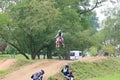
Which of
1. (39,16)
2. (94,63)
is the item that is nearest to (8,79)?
(94,63)

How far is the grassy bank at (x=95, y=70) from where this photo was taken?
26.8m

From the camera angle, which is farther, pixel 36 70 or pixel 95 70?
pixel 95 70

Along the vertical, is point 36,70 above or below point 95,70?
above

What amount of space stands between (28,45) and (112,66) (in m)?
17.2

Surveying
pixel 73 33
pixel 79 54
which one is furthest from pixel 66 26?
pixel 79 54

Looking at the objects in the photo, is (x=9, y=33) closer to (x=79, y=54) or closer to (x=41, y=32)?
(x=41, y=32)

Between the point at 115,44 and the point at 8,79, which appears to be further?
the point at 115,44

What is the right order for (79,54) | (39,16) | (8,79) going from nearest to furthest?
(8,79) < (39,16) < (79,54)

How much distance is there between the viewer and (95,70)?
29.8 m

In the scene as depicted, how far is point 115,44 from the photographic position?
223 feet

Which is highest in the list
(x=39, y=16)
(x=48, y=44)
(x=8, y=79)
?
(x=39, y=16)

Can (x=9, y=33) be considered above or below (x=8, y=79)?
above

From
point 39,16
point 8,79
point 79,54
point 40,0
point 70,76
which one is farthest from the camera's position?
point 79,54

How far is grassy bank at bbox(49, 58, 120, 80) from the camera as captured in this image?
2680cm
